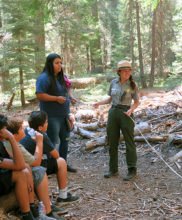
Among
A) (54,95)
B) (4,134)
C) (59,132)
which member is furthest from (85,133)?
(4,134)

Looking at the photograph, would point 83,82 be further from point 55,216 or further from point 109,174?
point 55,216

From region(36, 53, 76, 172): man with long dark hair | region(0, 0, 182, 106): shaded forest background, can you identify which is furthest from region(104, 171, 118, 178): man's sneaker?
region(0, 0, 182, 106): shaded forest background

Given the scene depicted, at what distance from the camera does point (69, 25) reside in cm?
1698

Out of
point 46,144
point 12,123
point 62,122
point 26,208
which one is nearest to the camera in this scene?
point 26,208

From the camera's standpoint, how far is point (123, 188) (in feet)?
13.7

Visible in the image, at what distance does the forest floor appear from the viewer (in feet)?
10.8

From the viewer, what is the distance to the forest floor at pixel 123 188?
10.8 feet

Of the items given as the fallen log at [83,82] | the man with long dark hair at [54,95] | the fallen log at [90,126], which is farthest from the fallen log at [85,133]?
the fallen log at [83,82]

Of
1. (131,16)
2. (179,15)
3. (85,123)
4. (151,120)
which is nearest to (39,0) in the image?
(85,123)

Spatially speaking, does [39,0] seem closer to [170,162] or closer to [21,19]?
[21,19]

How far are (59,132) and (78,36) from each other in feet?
52.8

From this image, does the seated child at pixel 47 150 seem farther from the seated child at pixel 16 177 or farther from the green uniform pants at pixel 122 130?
the green uniform pants at pixel 122 130

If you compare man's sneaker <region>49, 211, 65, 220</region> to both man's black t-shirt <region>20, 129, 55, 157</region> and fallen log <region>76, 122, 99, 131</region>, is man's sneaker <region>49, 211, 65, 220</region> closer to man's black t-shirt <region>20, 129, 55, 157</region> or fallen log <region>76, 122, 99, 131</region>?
man's black t-shirt <region>20, 129, 55, 157</region>

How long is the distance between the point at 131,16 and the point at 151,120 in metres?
11.9
